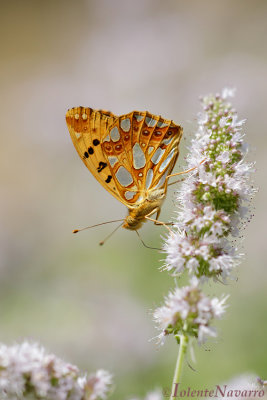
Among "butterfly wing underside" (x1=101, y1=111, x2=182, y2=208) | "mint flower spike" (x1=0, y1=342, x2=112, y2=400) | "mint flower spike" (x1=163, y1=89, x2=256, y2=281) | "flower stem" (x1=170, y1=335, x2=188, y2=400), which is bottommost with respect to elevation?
"mint flower spike" (x1=0, y1=342, x2=112, y2=400)

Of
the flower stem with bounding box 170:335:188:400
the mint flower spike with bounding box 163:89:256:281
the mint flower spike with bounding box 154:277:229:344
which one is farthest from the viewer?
the mint flower spike with bounding box 163:89:256:281

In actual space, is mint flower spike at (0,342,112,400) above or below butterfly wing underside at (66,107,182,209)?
below

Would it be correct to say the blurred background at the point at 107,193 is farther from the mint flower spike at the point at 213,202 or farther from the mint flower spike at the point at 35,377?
the mint flower spike at the point at 35,377

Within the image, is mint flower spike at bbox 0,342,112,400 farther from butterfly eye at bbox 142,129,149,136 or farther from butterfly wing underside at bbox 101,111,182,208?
butterfly eye at bbox 142,129,149,136

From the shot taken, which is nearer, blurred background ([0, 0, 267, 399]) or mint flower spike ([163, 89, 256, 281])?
mint flower spike ([163, 89, 256, 281])

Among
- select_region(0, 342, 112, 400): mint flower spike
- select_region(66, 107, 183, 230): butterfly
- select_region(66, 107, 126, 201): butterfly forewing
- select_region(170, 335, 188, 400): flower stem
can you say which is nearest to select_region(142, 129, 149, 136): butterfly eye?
select_region(66, 107, 183, 230): butterfly

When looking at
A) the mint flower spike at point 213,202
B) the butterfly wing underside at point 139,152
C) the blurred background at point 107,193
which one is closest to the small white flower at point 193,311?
the mint flower spike at point 213,202

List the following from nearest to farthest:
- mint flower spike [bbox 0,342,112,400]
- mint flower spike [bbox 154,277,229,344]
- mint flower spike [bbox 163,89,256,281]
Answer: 1. mint flower spike [bbox 0,342,112,400]
2. mint flower spike [bbox 154,277,229,344]
3. mint flower spike [bbox 163,89,256,281]
